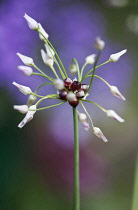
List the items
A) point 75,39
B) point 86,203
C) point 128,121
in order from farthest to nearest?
point 75,39 < point 128,121 < point 86,203

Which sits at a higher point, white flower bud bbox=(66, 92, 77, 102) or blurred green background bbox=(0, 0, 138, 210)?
blurred green background bbox=(0, 0, 138, 210)

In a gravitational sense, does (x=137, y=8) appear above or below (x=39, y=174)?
above

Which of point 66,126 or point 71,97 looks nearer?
point 71,97

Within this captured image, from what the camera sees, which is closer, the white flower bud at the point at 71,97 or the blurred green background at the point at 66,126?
the white flower bud at the point at 71,97

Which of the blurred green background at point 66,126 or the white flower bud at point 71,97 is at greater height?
the blurred green background at point 66,126

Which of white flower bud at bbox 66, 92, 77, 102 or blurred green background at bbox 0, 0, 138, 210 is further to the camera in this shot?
blurred green background at bbox 0, 0, 138, 210

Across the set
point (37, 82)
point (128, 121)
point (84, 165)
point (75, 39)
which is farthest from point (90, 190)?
point (75, 39)

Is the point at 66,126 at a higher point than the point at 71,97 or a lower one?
higher

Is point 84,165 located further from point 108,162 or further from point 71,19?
point 71,19
